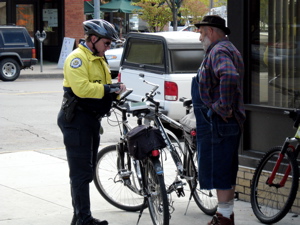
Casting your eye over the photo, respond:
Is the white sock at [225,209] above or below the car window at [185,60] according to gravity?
below

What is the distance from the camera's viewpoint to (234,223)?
20.4 ft

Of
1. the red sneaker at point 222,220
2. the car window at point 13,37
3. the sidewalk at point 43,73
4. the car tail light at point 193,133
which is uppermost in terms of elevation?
the car window at point 13,37

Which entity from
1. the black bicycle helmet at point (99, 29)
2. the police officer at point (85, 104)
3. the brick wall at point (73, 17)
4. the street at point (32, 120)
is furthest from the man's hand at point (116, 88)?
the brick wall at point (73, 17)

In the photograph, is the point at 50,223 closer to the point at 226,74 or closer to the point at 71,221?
the point at 71,221

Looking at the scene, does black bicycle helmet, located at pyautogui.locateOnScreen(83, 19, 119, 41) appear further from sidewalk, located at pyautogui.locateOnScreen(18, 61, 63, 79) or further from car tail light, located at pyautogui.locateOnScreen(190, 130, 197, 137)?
sidewalk, located at pyautogui.locateOnScreen(18, 61, 63, 79)

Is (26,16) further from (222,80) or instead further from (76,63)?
(222,80)

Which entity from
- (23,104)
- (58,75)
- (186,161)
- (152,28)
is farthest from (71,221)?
(152,28)

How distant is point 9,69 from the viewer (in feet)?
74.7

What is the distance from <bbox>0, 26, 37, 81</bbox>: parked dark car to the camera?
2255 centimetres

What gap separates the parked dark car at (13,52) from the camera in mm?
22547

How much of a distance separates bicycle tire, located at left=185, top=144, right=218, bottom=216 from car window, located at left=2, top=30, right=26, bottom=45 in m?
17.0

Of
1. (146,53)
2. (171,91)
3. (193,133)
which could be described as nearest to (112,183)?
(193,133)

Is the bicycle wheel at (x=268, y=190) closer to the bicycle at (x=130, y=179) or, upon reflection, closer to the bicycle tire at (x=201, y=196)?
the bicycle tire at (x=201, y=196)

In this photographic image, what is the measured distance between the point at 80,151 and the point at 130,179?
0.98 metres
